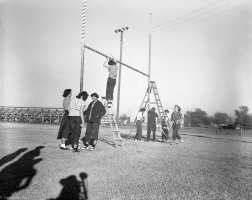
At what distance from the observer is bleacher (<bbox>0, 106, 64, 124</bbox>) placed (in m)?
39.1

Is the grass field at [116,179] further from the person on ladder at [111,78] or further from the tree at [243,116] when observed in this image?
the tree at [243,116]

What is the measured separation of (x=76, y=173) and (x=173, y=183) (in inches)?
75.7

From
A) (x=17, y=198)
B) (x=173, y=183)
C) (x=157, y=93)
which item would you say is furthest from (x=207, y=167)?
(x=157, y=93)

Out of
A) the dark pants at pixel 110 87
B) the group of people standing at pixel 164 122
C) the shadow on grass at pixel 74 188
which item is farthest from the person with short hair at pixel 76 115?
the group of people standing at pixel 164 122

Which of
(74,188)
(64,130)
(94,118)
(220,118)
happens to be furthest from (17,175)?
(220,118)

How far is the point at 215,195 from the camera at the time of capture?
159 inches

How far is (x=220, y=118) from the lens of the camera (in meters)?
116

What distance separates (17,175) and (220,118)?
120070 millimetres

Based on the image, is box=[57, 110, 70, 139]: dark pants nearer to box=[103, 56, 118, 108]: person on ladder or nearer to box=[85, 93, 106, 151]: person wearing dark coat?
box=[85, 93, 106, 151]: person wearing dark coat

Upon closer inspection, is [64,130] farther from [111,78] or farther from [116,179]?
[116,179]

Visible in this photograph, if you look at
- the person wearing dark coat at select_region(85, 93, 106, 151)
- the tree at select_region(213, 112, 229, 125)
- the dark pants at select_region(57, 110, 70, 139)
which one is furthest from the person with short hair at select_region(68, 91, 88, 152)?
the tree at select_region(213, 112, 229, 125)

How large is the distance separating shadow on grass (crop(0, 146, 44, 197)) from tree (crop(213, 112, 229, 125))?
115 metres

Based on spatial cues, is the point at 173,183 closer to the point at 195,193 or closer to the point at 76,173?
the point at 195,193

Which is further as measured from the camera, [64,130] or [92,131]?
[92,131]
